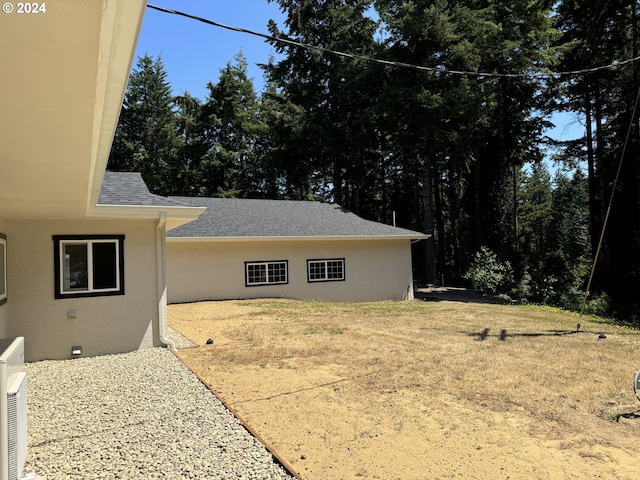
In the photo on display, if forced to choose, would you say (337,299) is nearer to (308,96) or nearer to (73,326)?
(73,326)

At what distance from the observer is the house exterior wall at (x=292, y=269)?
14719 mm

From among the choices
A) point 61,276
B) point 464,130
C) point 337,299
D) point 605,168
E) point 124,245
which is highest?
point 464,130

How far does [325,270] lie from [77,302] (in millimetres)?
10548

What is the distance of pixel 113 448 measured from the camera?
3.77m

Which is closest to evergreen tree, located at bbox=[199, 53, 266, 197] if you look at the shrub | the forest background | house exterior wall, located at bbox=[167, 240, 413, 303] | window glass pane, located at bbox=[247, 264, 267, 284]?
the forest background

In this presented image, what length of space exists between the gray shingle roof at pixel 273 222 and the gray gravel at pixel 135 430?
898 cm

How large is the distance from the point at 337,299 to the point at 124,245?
10.5 meters

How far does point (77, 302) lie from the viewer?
24.0ft

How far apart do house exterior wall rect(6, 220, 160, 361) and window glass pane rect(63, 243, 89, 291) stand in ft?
0.68

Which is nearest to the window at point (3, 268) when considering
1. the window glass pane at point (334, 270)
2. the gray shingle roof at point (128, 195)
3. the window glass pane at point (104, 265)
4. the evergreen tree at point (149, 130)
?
the window glass pane at point (104, 265)

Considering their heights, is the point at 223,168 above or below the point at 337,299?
above

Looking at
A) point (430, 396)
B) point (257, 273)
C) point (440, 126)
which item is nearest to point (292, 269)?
point (257, 273)

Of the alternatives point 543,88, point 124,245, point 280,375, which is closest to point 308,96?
point 543,88

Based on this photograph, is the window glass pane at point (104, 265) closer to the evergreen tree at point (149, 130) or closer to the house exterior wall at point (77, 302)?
the house exterior wall at point (77, 302)
